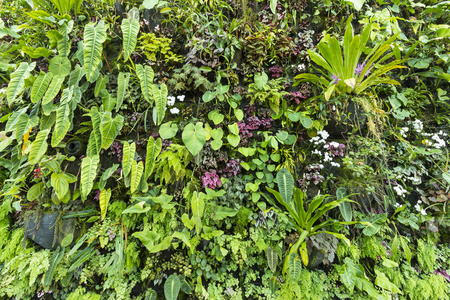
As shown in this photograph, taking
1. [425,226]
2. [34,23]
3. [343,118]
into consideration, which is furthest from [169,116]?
[425,226]

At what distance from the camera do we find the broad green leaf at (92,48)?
4.45 ft

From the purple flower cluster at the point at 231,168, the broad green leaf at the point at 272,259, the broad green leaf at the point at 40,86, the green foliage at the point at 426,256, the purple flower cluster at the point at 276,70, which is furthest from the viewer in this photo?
the purple flower cluster at the point at 276,70

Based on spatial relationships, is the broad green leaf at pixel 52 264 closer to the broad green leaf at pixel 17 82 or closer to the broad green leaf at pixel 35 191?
the broad green leaf at pixel 35 191

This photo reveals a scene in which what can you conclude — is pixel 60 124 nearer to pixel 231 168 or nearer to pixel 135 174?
pixel 135 174

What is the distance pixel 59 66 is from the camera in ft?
4.90

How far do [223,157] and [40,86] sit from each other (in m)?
1.60

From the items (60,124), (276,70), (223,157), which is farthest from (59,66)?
(276,70)

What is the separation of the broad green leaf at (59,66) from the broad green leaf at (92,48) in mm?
305

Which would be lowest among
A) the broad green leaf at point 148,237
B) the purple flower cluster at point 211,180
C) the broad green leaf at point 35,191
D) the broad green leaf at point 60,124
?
the broad green leaf at point 148,237

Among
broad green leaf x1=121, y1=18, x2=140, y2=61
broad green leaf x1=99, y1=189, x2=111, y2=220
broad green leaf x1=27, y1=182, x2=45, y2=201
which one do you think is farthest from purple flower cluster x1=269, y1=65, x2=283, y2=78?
broad green leaf x1=27, y1=182, x2=45, y2=201

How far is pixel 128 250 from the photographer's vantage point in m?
1.58

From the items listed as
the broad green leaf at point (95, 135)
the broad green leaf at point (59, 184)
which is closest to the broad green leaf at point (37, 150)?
the broad green leaf at point (59, 184)

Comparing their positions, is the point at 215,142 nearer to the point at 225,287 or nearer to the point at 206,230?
the point at 206,230

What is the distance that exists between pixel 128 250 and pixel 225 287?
3.00 feet
